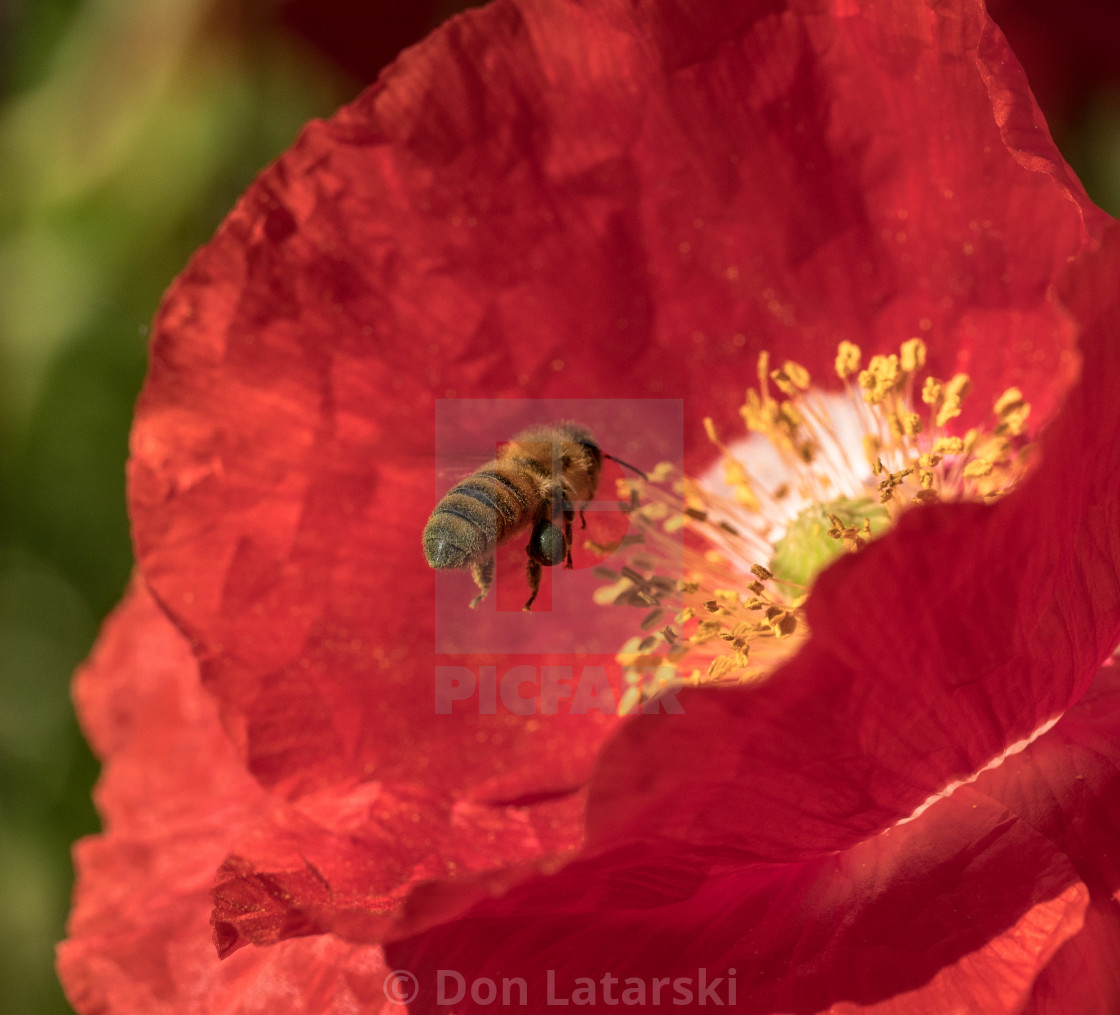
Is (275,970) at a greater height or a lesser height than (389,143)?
lesser

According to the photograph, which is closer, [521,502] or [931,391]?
[521,502]

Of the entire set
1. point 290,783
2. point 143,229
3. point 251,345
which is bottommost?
point 290,783

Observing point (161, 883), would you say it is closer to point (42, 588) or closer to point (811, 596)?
point (42, 588)

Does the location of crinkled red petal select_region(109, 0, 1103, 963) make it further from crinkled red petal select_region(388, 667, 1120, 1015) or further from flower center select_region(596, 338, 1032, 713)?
crinkled red petal select_region(388, 667, 1120, 1015)

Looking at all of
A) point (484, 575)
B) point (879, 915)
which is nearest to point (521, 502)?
point (484, 575)

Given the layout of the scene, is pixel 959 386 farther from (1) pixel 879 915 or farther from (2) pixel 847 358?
(1) pixel 879 915

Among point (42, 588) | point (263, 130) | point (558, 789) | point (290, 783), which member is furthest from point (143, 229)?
point (558, 789)
